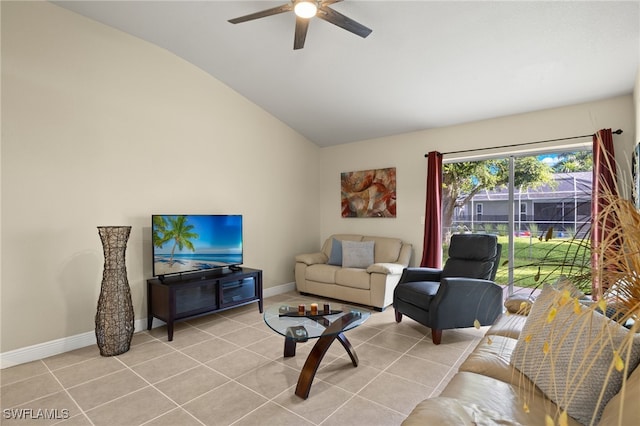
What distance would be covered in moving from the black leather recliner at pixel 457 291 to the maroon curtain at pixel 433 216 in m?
0.64

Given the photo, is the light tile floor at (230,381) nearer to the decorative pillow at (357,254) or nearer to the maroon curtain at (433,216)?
the maroon curtain at (433,216)

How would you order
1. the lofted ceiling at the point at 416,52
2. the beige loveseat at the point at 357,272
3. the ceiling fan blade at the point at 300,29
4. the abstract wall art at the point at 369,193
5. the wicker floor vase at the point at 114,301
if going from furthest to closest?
the abstract wall art at the point at 369,193, the beige loveseat at the point at 357,272, the wicker floor vase at the point at 114,301, the lofted ceiling at the point at 416,52, the ceiling fan blade at the point at 300,29

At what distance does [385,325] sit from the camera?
11.9ft

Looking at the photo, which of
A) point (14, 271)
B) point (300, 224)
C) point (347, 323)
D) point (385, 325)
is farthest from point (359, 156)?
point (14, 271)

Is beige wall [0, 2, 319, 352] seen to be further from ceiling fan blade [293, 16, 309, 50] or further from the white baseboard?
ceiling fan blade [293, 16, 309, 50]

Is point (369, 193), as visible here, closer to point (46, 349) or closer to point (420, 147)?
point (420, 147)

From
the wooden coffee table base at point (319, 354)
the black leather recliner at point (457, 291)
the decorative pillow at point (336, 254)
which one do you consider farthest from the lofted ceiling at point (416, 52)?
the wooden coffee table base at point (319, 354)

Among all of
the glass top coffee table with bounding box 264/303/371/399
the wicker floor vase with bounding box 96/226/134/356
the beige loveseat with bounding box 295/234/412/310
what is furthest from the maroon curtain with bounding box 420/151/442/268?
the wicker floor vase with bounding box 96/226/134/356

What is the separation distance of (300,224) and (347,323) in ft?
9.69

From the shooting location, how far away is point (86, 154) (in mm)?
3150

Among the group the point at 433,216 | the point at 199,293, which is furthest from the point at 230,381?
the point at 433,216

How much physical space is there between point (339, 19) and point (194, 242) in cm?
270

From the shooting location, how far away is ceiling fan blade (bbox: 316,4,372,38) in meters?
2.33

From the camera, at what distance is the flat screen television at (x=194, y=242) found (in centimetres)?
348
